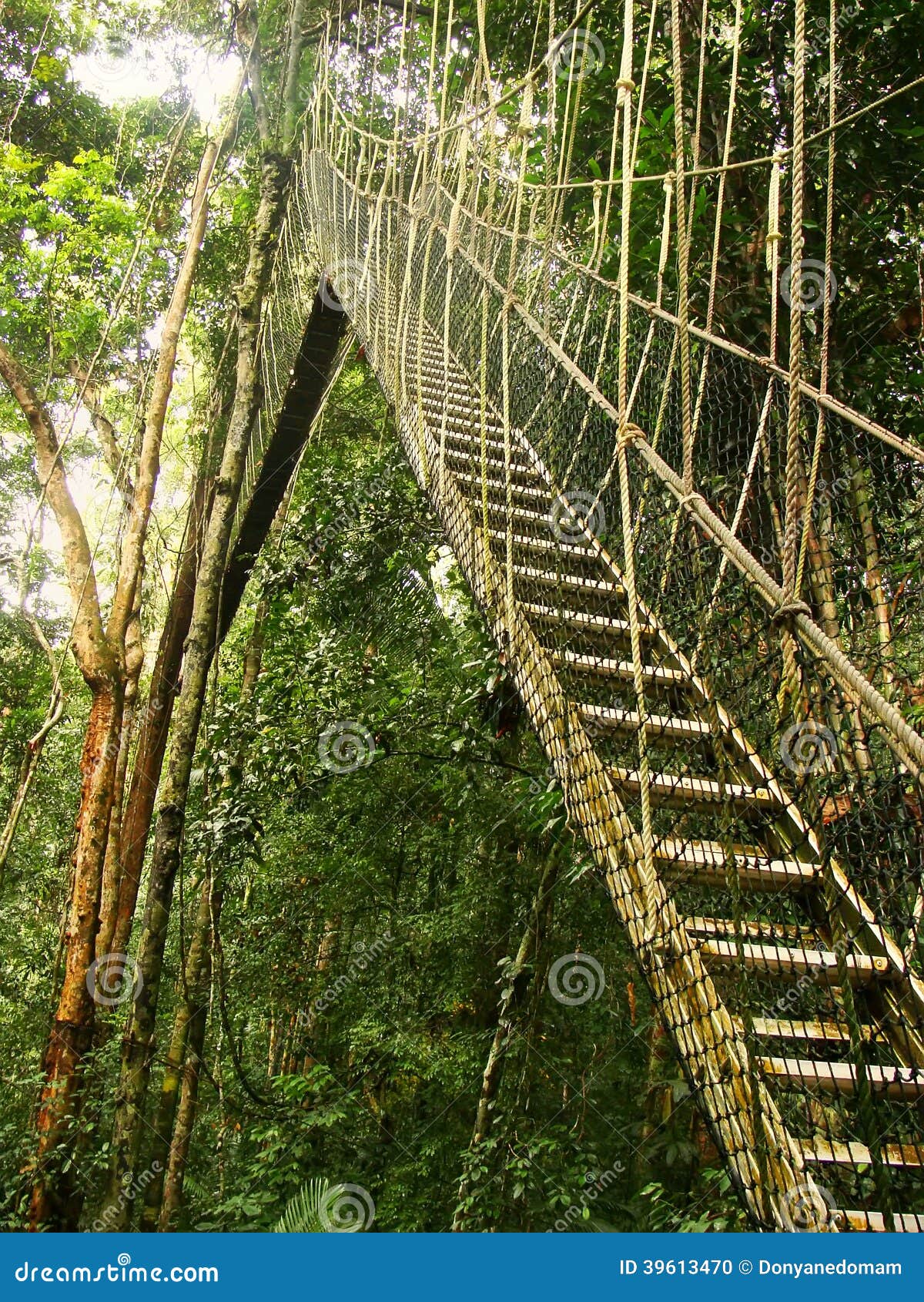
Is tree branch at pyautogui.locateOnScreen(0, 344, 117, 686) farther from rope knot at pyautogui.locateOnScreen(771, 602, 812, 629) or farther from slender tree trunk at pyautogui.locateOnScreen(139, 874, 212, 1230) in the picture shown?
rope knot at pyautogui.locateOnScreen(771, 602, 812, 629)

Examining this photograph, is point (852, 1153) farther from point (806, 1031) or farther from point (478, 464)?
point (478, 464)

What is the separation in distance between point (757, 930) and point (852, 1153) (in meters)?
0.31

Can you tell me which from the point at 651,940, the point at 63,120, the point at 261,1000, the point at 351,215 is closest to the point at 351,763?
the point at 261,1000

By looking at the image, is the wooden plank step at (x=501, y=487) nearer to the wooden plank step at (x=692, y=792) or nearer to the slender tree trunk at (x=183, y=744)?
the slender tree trunk at (x=183, y=744)

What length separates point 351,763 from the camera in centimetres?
372

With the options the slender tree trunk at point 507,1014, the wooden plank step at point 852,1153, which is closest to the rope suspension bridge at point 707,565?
the wooden plank step at point 852,1153

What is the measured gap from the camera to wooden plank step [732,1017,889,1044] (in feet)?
4.00

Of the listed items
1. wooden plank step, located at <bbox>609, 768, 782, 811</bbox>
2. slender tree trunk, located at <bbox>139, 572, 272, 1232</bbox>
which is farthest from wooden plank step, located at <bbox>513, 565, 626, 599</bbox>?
slender tree trunk, located at <bbox>139, 572, 272, 1232</bbox>

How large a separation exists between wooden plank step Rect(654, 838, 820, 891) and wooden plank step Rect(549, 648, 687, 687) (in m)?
0.37

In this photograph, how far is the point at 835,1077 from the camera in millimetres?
1162

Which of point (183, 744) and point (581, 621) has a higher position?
point (581, 621)

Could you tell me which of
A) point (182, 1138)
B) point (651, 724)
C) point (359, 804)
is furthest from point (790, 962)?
point (182, 1138)

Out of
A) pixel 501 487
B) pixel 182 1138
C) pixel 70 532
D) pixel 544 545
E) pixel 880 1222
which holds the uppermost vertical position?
pixel 70 532

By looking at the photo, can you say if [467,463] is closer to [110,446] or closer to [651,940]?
[651,940]
